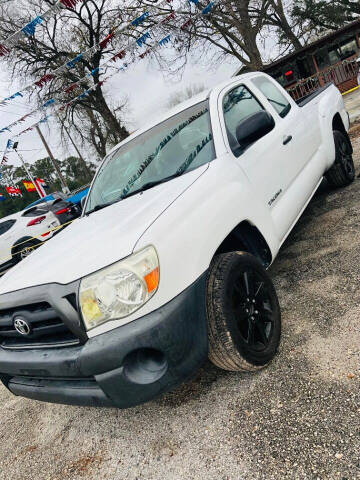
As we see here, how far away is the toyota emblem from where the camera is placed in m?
1.85

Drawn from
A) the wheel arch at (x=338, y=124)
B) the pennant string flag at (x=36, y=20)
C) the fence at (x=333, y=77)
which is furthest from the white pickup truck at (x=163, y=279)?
the fence at (x=333, y=77)

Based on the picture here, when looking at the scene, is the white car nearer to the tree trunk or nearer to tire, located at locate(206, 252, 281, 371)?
tire, located at locate(206, 252, 281, 371)

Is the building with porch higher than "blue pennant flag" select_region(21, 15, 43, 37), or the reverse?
"blue pennant flag" select_region(21, 15, 43, 37)

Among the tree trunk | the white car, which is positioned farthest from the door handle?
the tree trunk

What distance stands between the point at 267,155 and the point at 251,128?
0.39 meters

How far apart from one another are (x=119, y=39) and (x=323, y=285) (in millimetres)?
15652

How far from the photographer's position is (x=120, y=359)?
5.23 ft

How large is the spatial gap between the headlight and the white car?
→ 23.9ft

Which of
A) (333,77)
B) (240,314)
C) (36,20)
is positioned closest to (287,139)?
(240,314)

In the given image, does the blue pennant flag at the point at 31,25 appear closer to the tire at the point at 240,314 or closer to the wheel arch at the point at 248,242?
the wheel arch at the point at 248,242

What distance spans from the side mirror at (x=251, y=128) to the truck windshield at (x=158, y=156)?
0.69 ft

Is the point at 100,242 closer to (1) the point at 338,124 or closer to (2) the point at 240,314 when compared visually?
(2) the point at 240,314

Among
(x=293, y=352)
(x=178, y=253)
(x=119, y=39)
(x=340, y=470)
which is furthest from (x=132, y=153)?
(x=119, y=39)

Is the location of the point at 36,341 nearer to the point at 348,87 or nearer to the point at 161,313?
the point at 161,313
